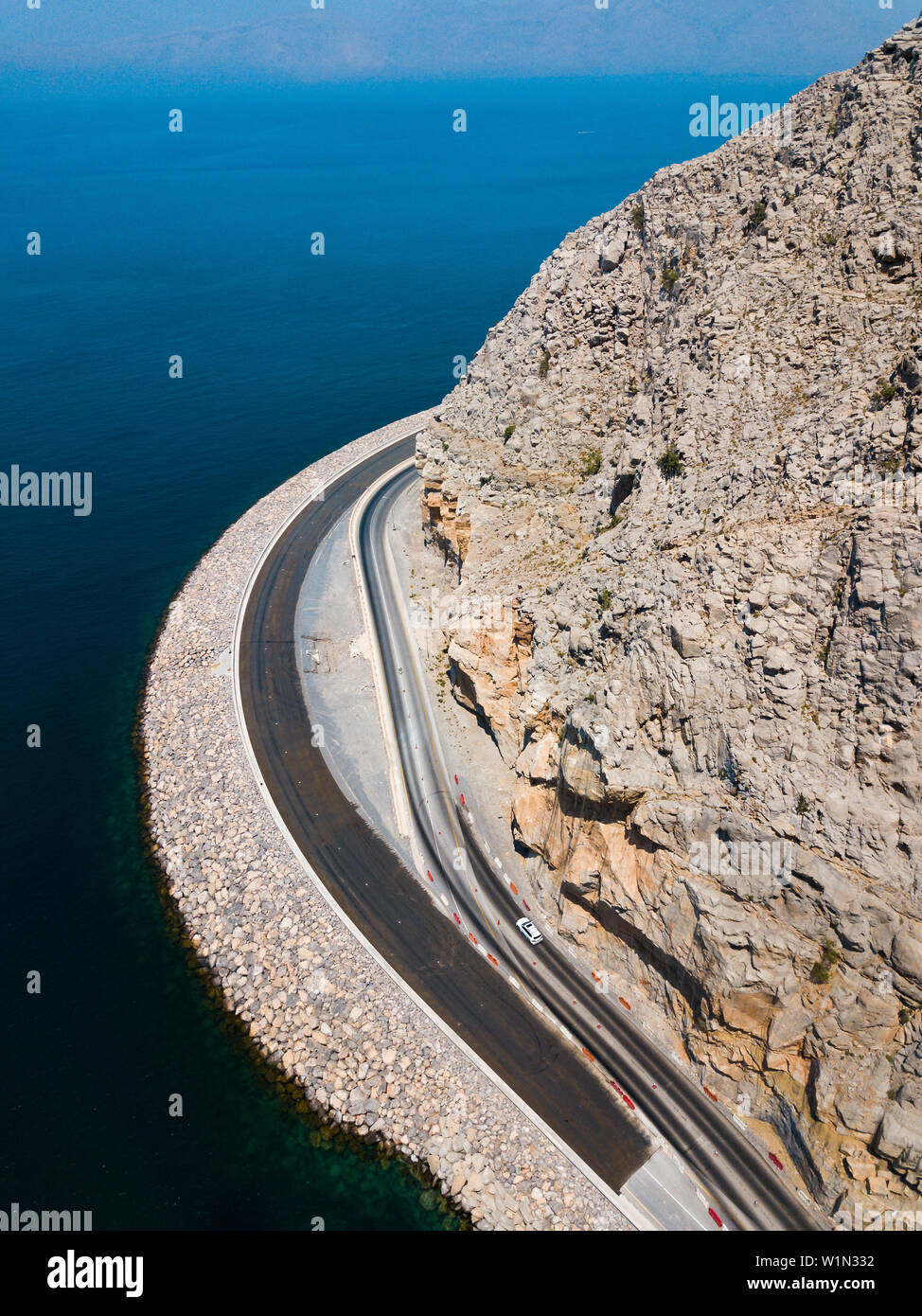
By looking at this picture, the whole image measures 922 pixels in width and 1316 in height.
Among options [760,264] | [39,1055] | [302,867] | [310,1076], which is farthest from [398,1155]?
[760,264]

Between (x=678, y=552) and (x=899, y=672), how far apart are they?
1434cm

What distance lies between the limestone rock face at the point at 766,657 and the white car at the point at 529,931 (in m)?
2.14

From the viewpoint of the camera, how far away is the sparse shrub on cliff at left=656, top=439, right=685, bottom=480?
48.9m

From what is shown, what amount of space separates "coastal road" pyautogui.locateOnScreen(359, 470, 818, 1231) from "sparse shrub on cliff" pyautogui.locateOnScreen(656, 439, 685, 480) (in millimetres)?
28391

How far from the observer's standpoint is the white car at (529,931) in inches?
1909

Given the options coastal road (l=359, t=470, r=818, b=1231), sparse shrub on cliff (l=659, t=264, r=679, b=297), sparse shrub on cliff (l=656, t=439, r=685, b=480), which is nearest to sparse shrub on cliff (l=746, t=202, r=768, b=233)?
sparse shrub on cliff (l=659, t=264, r=679, b=297)

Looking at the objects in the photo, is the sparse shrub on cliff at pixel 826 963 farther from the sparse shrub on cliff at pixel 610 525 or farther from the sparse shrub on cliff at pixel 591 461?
the sparse shrub on cliff at pixel 591 461

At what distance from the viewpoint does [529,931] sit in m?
48.8

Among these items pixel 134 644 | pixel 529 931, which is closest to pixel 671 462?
pixel 529 931

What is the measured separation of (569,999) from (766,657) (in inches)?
937

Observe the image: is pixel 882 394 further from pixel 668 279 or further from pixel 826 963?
pixel 826 963

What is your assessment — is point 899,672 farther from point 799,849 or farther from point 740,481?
point 740,481

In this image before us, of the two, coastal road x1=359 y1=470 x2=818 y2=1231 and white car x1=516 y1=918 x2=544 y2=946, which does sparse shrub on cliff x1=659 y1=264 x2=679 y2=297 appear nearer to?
coastal road x1=359 y1=470 x2=818 y2=1231
